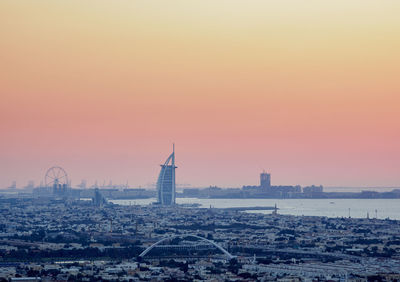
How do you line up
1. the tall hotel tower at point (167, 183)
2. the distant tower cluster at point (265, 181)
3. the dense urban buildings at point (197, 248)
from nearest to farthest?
the dense urban buildings at point (197, 248), the tall hotel tower at point (167, 183), the distant tower cluster at point (265, 181)

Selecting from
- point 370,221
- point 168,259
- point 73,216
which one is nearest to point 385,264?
point 168,259

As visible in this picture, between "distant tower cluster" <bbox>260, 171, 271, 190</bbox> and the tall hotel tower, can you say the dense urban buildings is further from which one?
"distant tower cluster" <bbox>260, 171, 271, 190</bbox>

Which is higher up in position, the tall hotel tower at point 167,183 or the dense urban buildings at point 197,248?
the tall hotel tower at point 167,183

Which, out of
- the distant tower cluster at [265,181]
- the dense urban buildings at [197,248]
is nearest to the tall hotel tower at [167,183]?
the dense urban buildings at [197,248]

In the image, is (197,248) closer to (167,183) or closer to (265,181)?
(167,183)

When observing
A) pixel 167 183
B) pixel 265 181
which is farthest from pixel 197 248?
pixel 265 181

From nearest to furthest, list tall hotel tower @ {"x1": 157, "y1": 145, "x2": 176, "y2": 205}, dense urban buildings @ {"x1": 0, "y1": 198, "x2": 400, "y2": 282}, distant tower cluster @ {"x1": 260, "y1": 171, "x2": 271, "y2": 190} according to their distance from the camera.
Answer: dense urban buildings @ {"x1": 0, "y1": 198, "x2": 400, "y2": 282} → tall hotel tower @ {"x1": 157, "y1": 145, "x2": 176, "y2": 205} → distant tower cluster @ {"x1": 260, "y1": 171, "x2": 271, "y2": 190}

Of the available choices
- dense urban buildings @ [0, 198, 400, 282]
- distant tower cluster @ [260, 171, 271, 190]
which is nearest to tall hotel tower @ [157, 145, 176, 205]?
dense urban buildings @ [0, 198, 400, 282]

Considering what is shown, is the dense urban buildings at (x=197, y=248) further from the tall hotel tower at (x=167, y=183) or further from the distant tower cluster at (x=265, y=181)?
the distant tower cluster at (x=265, y=181)
